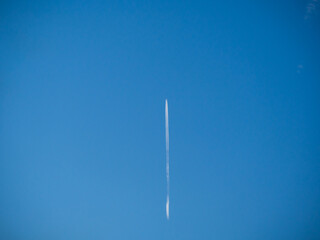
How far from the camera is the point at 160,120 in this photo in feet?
3.86

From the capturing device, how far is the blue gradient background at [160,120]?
1.17 m

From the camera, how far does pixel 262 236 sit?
119cm

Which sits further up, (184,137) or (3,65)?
(3,65)

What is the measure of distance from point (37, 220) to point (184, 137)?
3.67 feet

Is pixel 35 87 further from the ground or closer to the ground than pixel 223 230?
further from the ground

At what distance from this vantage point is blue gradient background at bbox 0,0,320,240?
1168 millimetres

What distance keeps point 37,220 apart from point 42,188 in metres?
0.22

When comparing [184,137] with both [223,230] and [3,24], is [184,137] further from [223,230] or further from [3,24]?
[3,24]

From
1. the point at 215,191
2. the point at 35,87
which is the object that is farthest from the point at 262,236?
the point at 35,87

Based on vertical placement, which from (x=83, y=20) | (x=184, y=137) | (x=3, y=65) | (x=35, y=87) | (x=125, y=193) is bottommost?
(x=125, y=193)

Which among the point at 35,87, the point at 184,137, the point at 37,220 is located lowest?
the point at 37,220

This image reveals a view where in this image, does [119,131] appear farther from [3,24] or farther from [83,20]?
[3,24]

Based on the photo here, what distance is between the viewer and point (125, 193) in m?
1.20

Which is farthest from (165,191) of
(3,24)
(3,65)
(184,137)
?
(3,24)
